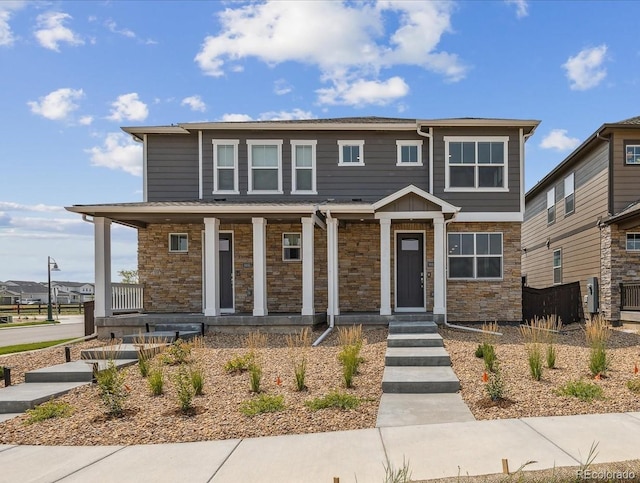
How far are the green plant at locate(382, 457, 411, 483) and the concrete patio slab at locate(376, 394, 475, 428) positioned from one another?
1.25 m

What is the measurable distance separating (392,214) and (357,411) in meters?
7.27

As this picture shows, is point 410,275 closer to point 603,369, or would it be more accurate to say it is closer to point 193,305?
point 193,305

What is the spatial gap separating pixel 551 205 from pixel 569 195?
2374 mm

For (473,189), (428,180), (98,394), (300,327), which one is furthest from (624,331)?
(98,394)

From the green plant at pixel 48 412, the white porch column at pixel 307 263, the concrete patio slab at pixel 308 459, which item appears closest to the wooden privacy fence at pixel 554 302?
the white porch column at pixel 307 263

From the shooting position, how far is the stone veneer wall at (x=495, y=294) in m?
14.1

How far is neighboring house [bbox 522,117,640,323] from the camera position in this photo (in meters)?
14.6

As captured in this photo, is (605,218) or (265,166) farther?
(605,218)

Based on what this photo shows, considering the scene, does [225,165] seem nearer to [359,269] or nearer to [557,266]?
[359,269]

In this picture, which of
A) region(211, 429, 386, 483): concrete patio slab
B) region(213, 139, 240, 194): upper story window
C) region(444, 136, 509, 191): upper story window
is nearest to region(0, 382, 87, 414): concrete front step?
region(211, 429, 386, 483): concrete patio slab

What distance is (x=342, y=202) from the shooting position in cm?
1384

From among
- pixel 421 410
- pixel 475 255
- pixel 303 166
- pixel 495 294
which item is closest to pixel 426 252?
pixel 475 255

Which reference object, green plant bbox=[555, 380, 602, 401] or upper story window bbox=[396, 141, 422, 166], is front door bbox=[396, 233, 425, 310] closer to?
upper story window bbox=[396, 141, 422, 166]

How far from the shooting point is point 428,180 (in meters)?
14.5
